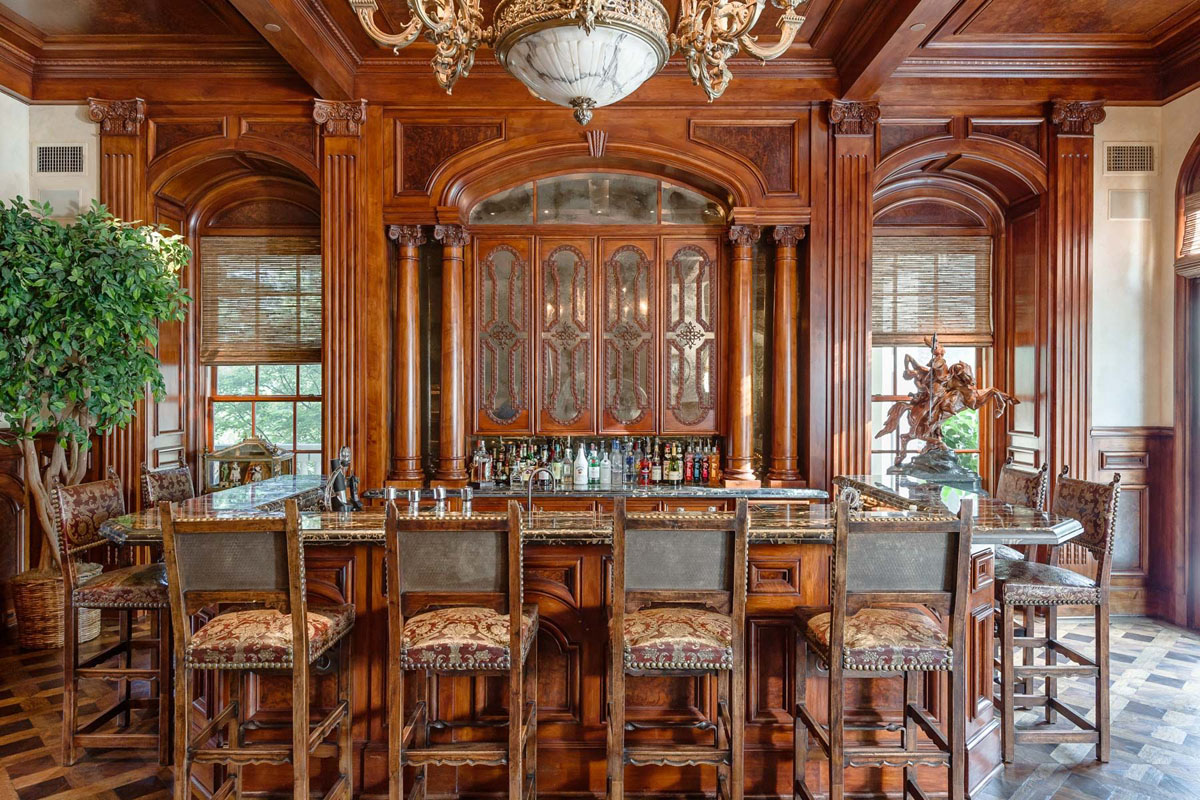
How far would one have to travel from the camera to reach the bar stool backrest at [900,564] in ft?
7.22

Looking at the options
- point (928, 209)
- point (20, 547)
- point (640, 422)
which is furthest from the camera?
point (928, 209)

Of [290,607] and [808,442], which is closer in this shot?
[290,607]

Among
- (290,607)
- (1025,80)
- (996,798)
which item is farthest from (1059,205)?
(290,607)

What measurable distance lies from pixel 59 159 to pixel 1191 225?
8.11 m

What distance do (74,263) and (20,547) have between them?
225 cm

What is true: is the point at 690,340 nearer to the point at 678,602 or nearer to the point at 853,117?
the point at 853,117

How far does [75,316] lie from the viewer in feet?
12.9

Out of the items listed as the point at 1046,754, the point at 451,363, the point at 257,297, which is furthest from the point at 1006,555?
the point at 257,297

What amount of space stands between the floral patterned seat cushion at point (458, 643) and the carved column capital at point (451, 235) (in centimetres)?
341

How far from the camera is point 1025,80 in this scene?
5.01m

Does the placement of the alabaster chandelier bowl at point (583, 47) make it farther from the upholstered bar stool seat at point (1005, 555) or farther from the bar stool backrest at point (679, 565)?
the upholstered bar stool seat at point (1005, 555)

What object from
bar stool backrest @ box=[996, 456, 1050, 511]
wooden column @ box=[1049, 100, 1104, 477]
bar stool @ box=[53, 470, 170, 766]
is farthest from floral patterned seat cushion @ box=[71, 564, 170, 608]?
wooden column @ box=[1049, 100, 1104, 477]

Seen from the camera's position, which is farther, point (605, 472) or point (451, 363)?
point (605, 472)

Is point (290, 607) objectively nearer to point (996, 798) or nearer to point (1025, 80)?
point (996, 798)
